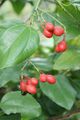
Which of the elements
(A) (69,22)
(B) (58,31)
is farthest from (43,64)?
(B) (58,31)

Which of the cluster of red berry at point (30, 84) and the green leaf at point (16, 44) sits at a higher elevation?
the green leaf at point (16, 44)

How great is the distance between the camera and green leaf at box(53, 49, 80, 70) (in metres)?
1.37

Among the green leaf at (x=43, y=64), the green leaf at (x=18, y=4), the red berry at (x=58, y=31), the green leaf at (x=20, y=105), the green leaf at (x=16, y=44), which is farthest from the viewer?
the green leaf at (x=18, y=4)

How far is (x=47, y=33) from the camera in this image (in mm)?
1314

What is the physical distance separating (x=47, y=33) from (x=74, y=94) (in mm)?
497

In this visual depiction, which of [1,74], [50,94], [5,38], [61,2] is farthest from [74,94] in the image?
[5,38]

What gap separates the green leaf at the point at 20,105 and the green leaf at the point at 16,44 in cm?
28

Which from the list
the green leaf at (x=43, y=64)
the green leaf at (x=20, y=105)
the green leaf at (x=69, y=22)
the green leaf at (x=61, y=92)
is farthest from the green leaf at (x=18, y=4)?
the green leaf at (x=20, y=105)

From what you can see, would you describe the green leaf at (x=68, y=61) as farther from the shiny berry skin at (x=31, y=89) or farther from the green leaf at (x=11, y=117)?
the green leaf at (x=11, y=117)

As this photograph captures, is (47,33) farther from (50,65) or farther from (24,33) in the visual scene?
(50,65)

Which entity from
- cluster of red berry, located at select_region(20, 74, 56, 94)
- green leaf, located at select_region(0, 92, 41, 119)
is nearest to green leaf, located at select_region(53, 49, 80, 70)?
cluster of red berry, located at select_region(20, 74, 56, 94)

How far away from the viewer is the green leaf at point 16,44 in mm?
1198

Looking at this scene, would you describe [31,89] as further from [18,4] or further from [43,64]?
[18,4]

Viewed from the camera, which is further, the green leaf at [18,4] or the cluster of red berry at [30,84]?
the green leaf at [18,4]
